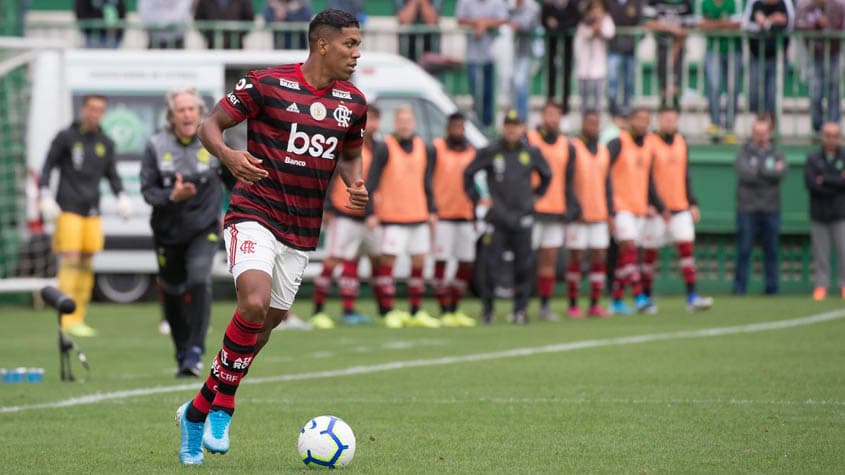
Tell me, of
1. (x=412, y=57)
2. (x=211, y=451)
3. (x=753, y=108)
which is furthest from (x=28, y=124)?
(x=211, y=451)

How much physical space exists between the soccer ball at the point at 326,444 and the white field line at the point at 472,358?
10.8 ft

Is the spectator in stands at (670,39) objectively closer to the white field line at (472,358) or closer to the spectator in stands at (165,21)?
the white field line at (472,358)

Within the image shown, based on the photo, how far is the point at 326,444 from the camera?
7973 mm

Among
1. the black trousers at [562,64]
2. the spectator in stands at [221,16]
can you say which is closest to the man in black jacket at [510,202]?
the black trousers at [562,64]

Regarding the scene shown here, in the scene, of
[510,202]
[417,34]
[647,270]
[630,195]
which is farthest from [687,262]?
[417,34]

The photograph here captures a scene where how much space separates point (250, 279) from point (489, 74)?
15.2m

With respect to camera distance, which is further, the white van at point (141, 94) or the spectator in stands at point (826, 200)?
the spectator in stands at point (826, 200)

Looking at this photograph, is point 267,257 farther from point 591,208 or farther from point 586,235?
point 586,235

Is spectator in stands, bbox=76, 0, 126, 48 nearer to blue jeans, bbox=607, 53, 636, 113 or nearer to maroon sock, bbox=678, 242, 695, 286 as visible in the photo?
blue jeans, bbox=607, 53, 636, 113

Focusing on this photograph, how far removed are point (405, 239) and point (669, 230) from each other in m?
3.42

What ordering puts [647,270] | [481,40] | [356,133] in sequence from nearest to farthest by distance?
[356,133] < [647,270] < [481,40]

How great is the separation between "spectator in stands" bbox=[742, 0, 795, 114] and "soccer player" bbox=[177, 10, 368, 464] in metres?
15.2

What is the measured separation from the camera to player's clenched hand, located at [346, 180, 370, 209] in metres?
8.41

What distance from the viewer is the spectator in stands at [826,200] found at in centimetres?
2162
